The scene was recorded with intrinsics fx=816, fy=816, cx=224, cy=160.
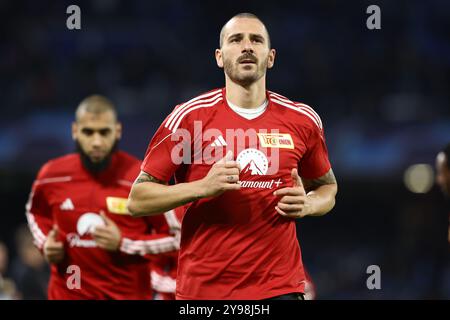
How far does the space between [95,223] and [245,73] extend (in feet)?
7.23

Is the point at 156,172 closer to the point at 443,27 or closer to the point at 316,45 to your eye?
the point at 316,45

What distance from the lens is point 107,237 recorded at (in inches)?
223

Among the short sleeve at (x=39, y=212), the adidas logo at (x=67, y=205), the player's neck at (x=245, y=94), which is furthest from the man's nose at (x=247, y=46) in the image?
the short sleeve at (x=39, y=212)

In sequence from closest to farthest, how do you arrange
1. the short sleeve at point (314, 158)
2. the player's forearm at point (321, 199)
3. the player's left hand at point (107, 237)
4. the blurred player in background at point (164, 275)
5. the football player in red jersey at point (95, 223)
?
the player's forearm at point (321, 199) → the short sleeve at point (314, 158) → the player's left hand at point (107, 237) → the football player in red jersey at point (95, 223) → the blurred player in background at point (164, 275)

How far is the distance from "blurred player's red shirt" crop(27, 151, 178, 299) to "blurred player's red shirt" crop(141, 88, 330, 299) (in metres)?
1.73

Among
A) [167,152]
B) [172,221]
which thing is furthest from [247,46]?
[172,221]

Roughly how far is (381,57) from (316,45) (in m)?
1.10

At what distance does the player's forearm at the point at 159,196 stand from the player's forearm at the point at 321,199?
2.09ft

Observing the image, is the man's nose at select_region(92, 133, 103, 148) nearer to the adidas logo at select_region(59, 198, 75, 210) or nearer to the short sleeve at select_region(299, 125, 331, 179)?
the adidas logo at select_region(59, 198, 75, 210)

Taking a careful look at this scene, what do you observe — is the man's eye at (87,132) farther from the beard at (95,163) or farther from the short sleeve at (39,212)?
the short sleeve at (39,212)

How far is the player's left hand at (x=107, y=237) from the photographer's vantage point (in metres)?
5.67

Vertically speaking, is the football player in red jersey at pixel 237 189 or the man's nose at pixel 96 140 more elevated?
the man's nose at pixel 96 140

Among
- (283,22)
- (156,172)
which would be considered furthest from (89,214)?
(283,22)

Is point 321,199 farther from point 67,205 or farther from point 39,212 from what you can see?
point 39,212
